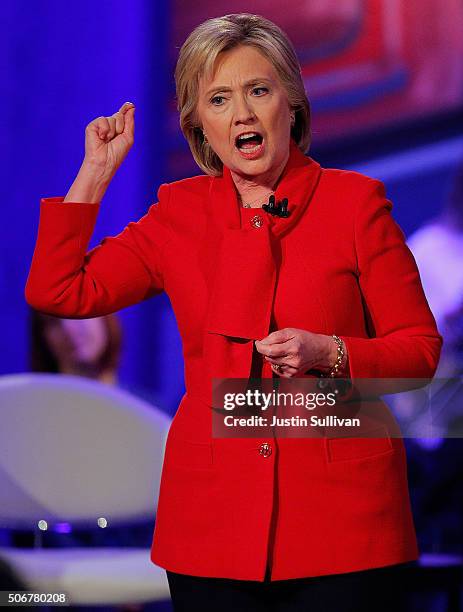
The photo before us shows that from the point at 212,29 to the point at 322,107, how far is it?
1.30 m

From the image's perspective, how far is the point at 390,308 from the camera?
141 cm

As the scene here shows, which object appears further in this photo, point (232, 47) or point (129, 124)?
point (129, 124)

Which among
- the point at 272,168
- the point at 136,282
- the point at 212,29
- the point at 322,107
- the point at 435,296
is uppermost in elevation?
the point at 322,107

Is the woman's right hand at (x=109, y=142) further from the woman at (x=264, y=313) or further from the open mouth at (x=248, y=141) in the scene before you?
the open mouth at (x=248, y=141)

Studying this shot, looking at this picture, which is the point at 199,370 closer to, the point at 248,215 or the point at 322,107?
the point at 248,215

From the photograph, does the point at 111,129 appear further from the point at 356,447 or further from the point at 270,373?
the point at 356,447

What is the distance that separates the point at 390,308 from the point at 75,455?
1.26m

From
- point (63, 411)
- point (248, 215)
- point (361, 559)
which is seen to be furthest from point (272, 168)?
point (63, 411)

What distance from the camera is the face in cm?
149

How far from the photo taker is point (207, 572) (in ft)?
4.60

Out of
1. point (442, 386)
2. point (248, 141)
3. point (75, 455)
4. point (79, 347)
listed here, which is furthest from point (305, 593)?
point (79, 347)

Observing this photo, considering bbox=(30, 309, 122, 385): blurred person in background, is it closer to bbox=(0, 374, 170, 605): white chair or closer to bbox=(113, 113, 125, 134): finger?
bbox=(0, 374, 170, 605): white chair

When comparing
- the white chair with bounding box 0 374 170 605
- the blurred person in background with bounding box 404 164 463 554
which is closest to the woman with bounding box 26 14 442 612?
the white chair with bounding box 0 374 170 605

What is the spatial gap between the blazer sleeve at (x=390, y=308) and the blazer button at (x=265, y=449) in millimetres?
150
